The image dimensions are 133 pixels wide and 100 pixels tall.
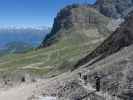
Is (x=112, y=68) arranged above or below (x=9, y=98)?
above

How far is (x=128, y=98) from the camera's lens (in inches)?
1469

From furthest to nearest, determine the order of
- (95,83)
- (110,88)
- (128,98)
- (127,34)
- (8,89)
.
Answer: (127,34) < (8,89) < (95,83) < (110,88) < (128,98)

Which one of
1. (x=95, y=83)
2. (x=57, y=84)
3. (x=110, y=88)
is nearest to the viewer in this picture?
(x=110, y=88)

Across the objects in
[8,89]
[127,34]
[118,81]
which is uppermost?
[127,34]

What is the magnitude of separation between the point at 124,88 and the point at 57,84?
1343 cm

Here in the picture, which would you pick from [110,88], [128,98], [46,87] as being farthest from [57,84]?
[128,98]

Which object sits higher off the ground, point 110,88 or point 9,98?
point 110,88

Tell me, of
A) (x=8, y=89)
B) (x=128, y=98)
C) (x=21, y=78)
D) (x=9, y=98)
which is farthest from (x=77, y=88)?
(x=21, y=78)

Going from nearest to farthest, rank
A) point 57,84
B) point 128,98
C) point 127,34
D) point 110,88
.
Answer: point 128,98 < point 110,88 < point 57,84 < point 127,34

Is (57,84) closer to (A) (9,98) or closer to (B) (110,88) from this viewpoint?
(A) (9,98)

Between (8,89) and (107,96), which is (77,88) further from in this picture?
(8,89)

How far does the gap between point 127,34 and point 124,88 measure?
2866cm

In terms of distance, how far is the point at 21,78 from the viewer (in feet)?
244

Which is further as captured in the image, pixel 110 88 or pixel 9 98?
pixel 9 98
